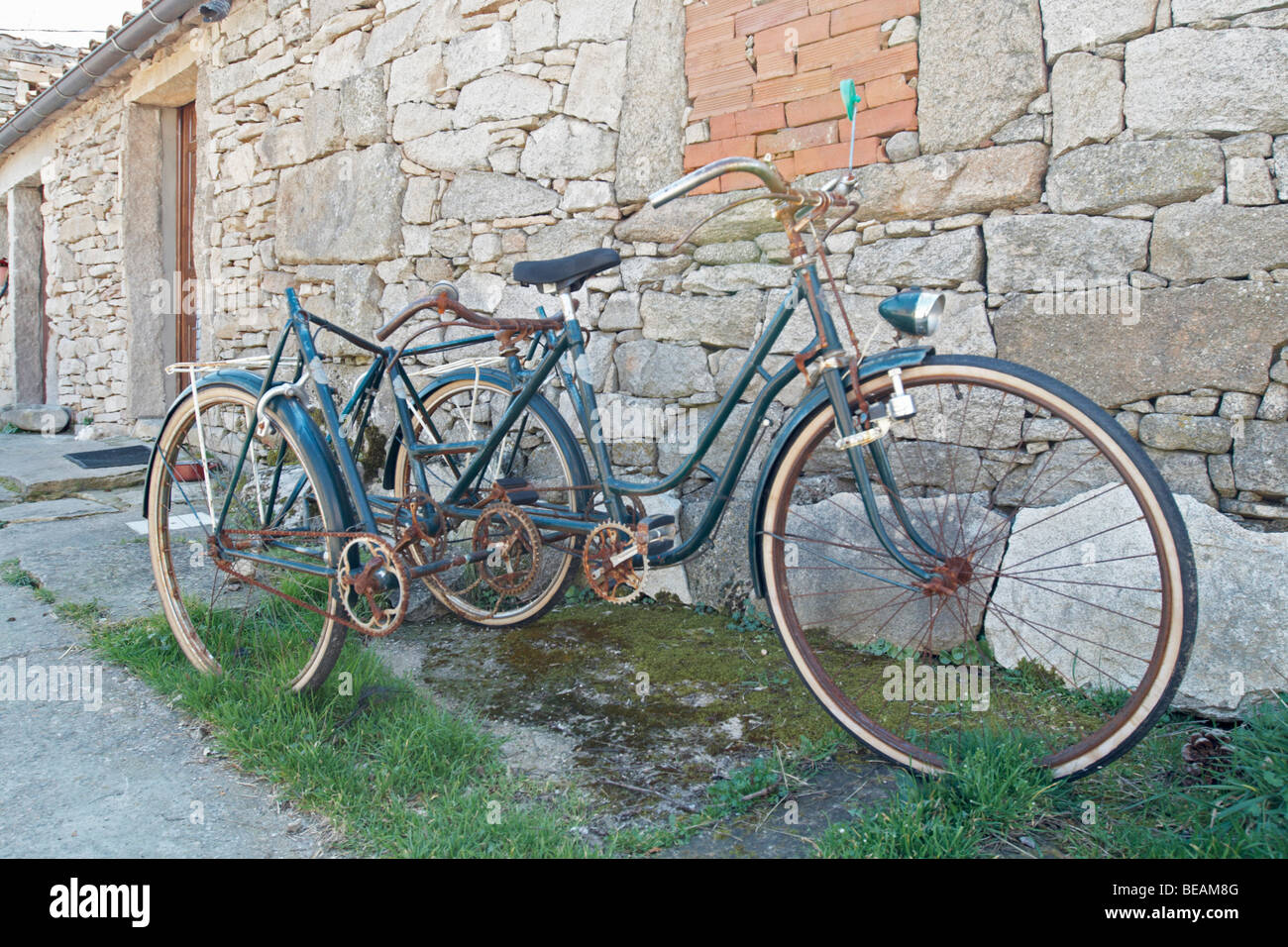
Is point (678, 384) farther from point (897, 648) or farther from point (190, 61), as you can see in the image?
point (190, 61)

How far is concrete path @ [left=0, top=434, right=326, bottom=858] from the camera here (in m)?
1.84

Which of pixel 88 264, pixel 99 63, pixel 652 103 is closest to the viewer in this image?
pixel 652 103

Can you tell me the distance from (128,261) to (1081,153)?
23.4ft

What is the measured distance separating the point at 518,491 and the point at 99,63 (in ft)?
20.5

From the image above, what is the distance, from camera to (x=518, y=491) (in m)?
2.64

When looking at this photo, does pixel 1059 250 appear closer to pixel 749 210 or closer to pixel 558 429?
pixel 749 210

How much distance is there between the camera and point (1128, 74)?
2.41m

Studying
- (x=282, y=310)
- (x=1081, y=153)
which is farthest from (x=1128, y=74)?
(x=282, y=310)

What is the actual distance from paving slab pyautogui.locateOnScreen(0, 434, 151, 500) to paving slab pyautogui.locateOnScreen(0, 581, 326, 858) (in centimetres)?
301

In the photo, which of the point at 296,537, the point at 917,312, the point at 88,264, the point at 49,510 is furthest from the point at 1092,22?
the point at 88,264

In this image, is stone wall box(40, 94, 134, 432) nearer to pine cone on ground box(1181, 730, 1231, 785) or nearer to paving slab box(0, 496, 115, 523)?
paving slab box(0, 496, 115, 523)

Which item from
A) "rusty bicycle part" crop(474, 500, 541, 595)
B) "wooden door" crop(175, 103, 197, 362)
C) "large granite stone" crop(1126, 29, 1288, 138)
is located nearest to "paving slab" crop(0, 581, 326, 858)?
"rusty bicycle part" crop(474, 500, 541, 595)

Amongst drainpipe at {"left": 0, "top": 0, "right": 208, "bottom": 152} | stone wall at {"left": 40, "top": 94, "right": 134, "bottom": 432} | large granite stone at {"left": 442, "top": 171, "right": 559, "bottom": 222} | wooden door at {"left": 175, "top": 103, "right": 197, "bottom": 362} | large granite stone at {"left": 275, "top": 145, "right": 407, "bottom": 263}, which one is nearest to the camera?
large granite stone at {"left": 442, "top": 171, "right": 559, "bottom": 222}
